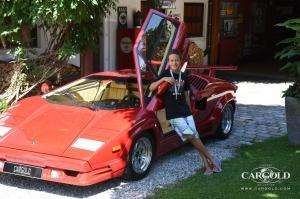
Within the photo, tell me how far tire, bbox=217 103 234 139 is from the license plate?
3499mm

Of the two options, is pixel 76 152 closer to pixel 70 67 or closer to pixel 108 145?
pixel 108 145

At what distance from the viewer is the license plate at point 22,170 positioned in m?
5.48

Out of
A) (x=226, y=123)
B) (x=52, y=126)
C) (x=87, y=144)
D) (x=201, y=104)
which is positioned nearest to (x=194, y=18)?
(x=226, y=123)

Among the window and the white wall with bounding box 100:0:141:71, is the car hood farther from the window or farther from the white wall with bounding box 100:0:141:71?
the window

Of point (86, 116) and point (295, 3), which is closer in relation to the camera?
point (86, 116)

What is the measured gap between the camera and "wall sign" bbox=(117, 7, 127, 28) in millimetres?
12742

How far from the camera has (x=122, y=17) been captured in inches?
505

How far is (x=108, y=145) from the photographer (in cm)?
560

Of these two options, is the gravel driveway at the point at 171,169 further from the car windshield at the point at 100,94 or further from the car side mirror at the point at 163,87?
the car side mirror at the point at 163,87

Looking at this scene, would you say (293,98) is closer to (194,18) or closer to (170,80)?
(170,80)

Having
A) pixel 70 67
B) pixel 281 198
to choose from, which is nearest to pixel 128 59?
pixel 70 67

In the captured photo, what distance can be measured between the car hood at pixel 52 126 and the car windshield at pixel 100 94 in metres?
0.20

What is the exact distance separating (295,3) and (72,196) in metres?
18.8

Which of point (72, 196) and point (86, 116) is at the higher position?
point (86, 116)
